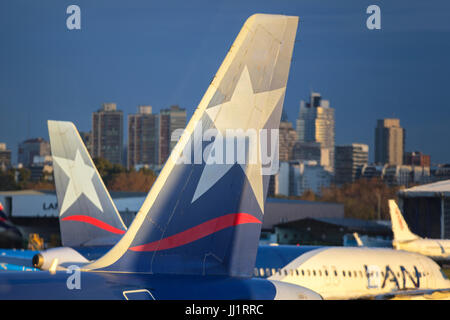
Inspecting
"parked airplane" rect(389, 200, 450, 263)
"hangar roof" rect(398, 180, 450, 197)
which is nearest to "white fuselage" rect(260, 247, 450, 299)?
"hangar roof" rect(398, 180, 450, 197)

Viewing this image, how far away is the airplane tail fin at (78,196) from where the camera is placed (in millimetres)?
19359

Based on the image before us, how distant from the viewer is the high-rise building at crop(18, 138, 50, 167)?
5591 inches

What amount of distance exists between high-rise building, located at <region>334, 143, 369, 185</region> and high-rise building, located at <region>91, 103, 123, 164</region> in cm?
5460

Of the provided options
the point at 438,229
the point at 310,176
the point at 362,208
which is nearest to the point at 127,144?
the point at 310,176

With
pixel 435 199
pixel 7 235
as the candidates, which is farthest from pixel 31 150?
pixel 435 199

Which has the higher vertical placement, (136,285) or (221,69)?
(221,69)

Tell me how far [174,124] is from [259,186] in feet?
532

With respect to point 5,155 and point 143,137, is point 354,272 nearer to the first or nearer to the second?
point 5,155

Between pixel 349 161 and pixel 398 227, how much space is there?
419 ft

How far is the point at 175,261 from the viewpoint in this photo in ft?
23.7

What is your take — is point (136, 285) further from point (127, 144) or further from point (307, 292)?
point (127, 144)

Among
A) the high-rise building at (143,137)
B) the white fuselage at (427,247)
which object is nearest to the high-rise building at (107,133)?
the high-rise building at (143,137)

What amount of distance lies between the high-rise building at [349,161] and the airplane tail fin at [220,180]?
155 m

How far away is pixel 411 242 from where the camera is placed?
158 feet
